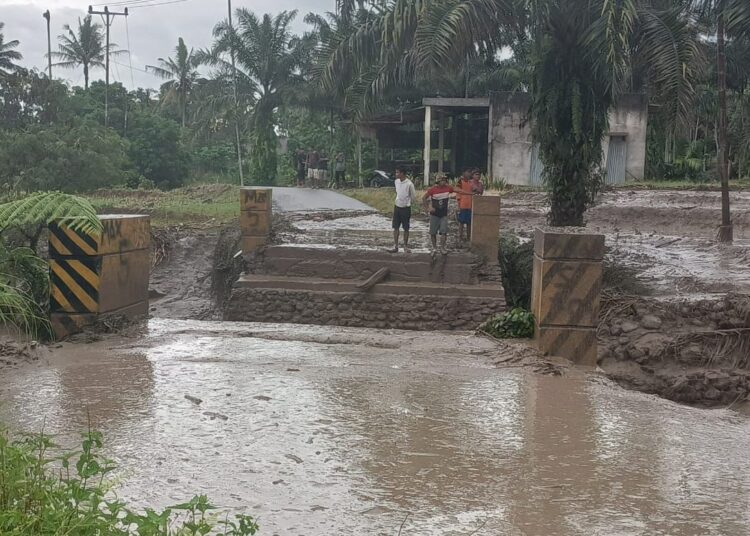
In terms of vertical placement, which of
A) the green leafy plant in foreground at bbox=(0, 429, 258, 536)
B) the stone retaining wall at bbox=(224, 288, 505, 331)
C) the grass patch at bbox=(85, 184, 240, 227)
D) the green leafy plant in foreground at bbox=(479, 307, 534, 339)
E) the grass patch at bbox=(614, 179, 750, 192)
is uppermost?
the grass patch at bbox=(614, 179, 750, 192)

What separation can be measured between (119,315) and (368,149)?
3253cm

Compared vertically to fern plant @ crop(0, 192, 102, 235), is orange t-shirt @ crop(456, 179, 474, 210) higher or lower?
higher

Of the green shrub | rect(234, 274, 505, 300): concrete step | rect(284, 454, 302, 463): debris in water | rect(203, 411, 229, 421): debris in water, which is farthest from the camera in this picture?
the green shrub

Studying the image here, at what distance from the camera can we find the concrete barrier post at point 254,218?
12867mm

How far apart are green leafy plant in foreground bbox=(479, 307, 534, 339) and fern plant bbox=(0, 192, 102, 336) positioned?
4.33 m

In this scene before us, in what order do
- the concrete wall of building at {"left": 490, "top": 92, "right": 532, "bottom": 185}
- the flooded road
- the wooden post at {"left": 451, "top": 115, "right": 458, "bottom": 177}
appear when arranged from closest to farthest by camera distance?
1. the flooded road
2. the concrete wall of building at {"left": 490, "top": 92, "right": 532, "bottom": 185}
3. the wooden post at {"left": 451, "top": 115, "right": 458, "bottom": 177}

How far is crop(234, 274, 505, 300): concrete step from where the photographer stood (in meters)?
11.6

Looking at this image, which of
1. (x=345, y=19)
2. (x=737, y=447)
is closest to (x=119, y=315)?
(x=737, y=447)

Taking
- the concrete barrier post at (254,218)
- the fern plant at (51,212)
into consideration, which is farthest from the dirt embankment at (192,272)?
the fern plant at (51,212)

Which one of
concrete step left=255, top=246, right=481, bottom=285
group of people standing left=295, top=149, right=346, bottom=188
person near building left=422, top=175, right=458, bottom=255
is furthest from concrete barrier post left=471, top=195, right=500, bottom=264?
group of people standing left=295, top=149, right=346, bottom=188

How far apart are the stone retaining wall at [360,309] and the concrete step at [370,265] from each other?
0.50m

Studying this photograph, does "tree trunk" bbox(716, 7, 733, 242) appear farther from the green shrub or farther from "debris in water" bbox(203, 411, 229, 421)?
"debris in water" bbox(203, 411, 229, 421)

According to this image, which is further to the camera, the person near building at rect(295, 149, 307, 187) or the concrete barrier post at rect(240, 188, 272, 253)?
the person near building at rect(295, 149, 307, 187)

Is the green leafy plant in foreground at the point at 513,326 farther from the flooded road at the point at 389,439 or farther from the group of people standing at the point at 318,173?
the group of people standing at the point at 318,173
